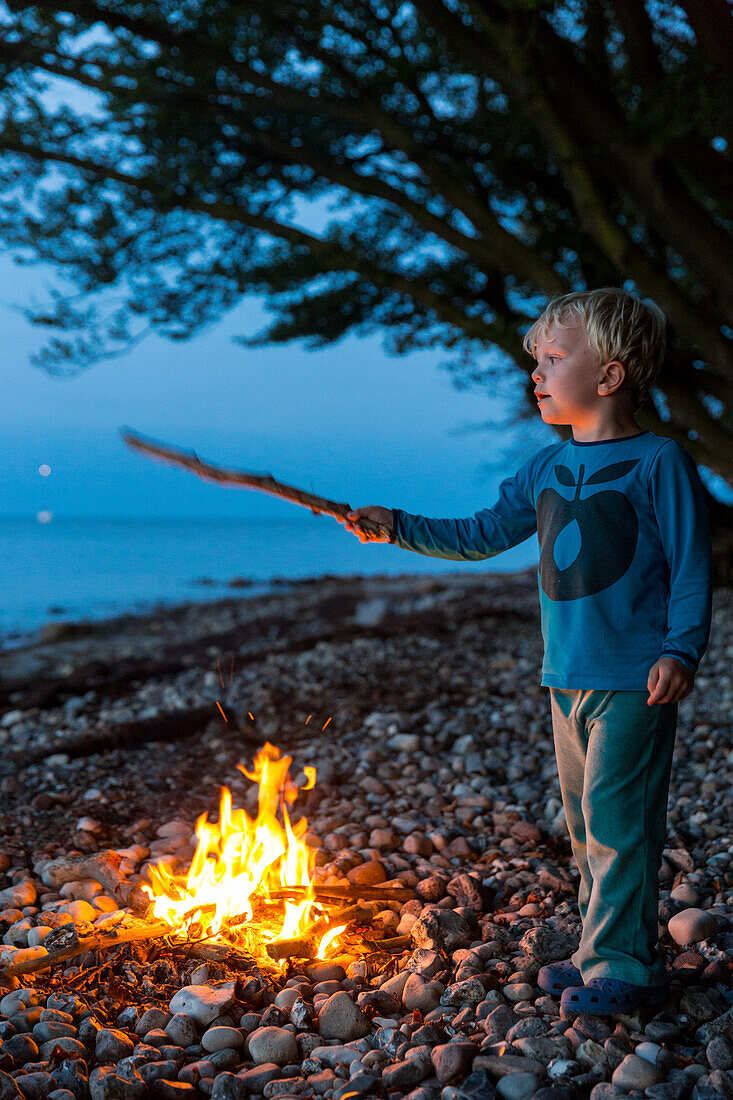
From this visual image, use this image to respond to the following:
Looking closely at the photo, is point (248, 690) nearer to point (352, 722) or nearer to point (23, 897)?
point (352, 722)

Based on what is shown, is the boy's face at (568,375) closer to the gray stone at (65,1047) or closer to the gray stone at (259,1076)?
the gray stone at (259,1076)

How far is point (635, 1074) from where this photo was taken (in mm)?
1996

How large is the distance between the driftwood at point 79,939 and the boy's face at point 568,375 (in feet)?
7.18

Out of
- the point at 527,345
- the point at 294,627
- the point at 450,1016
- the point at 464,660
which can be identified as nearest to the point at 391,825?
the point at 450,1016

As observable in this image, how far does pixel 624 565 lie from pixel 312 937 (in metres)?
1.67

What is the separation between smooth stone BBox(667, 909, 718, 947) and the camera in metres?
2.72

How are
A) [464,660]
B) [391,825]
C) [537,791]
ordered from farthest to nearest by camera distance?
[464,660]
[537,791]
[391,825]

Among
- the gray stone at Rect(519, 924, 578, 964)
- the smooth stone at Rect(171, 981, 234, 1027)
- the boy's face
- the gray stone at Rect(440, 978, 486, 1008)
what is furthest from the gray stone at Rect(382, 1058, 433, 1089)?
the boy's face

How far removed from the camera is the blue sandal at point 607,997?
222 centimetres

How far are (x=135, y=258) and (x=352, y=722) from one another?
19.3 ft

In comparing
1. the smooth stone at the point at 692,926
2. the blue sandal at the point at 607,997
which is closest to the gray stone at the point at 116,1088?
the blue sandal at the point at 607,997

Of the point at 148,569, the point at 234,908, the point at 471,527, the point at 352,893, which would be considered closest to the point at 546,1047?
the point at 352,893

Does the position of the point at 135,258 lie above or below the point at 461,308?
above

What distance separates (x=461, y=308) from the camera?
852 cm
